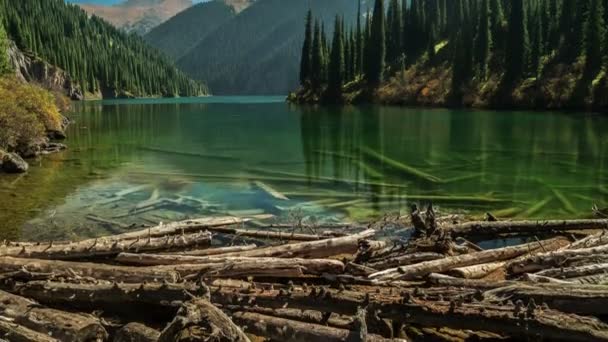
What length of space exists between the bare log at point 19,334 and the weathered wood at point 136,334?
854mm

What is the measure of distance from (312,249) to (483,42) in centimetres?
10648

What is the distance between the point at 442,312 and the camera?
6.74 m

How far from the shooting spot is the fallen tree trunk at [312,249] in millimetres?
9938

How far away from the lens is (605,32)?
3066 inches

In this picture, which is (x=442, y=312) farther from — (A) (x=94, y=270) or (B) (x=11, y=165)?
(B) (x=11, y=165)

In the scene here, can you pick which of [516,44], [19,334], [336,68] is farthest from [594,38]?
[19,334]

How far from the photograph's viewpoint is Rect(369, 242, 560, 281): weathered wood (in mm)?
8597

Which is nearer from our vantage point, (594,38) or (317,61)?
(594,38)

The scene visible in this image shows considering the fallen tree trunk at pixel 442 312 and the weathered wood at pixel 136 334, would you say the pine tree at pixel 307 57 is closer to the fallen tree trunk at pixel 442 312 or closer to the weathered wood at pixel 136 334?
the fallen tree trunk at pixel 442 312

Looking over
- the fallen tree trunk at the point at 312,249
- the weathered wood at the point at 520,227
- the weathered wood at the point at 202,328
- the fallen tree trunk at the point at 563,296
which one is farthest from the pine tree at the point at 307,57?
the weathered wood at the point at 202,328

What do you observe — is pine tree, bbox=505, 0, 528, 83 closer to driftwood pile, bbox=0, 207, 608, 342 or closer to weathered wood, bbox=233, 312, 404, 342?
driftwood pile, bbox=0, 207, 608, 342

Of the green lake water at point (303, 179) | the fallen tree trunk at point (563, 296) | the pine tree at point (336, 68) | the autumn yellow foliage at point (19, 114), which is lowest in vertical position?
the green lake water at point (303, 179)

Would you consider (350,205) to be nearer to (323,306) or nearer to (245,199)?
(245,199)

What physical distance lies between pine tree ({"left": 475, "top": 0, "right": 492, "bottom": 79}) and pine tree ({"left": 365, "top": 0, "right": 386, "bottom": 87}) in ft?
77.0
